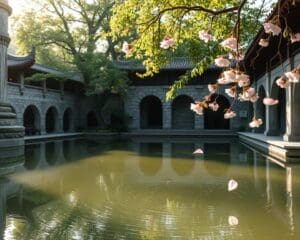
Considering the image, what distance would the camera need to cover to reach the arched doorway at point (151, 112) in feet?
116

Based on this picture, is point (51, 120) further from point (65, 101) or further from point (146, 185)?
point (146, 185)

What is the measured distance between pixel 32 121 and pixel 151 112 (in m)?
10.00

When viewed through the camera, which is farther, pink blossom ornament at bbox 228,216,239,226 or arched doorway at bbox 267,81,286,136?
arched doorway at bbox 267,81,286,136

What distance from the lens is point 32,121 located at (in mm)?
31219

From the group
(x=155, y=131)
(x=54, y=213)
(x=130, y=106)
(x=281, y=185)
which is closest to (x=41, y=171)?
(x=54, y=213)

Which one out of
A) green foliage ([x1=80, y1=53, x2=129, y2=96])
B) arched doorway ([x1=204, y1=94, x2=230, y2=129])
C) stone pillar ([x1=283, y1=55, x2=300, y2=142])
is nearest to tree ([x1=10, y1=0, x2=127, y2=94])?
green foliage ([x1=80, y1=53, x2=129, y2=96])

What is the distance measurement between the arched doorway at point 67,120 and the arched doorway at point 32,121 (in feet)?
12.6

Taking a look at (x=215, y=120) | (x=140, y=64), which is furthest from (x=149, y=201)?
(x=215, y=120)

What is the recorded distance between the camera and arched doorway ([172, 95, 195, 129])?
114ft

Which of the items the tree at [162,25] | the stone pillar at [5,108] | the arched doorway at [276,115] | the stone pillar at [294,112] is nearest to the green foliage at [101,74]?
the arched doorway at [276,115]

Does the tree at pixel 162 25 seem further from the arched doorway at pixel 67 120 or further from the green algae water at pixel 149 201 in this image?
the arched doorway at pixel 67 120

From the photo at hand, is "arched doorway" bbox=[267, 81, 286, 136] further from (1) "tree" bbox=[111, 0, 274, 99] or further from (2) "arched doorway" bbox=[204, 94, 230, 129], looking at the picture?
(1) "tree" bbox=[111, 0, 274, 99]

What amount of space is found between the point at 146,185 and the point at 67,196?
195cm

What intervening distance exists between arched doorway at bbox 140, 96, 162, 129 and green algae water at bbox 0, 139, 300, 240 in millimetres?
22280
